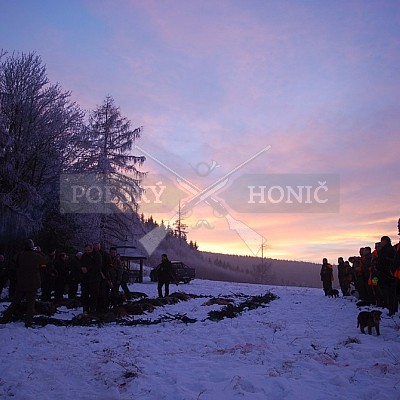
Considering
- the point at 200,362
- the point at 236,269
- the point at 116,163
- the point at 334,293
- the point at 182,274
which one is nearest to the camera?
the point at 200,362

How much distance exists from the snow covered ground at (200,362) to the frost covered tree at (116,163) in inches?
726

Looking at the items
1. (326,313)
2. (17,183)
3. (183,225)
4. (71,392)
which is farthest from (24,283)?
(183,225)

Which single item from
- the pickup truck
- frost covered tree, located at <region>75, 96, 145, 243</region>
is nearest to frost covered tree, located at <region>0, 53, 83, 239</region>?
frost covered tree, located at <region>75, 96, 145, 243</region>

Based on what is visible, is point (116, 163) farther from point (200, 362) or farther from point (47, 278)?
point (200, 362)

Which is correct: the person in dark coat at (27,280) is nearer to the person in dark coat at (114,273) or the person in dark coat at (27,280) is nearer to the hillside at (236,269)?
the person in dark coat at (114,273)

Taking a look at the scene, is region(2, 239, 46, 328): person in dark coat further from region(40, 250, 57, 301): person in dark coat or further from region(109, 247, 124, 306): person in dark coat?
region(40, 250, 57, 301): person in dark coat

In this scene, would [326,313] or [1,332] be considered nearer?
[1,332]

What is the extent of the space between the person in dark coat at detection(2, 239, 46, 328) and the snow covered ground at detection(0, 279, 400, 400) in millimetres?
364

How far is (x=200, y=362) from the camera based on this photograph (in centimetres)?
602

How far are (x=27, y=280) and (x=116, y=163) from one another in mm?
19560

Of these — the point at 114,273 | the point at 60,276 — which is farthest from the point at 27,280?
the point at 60,276

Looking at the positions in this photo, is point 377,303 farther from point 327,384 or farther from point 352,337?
point 327,384

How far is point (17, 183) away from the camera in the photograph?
766 inches

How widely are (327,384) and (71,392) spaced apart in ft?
10.0
